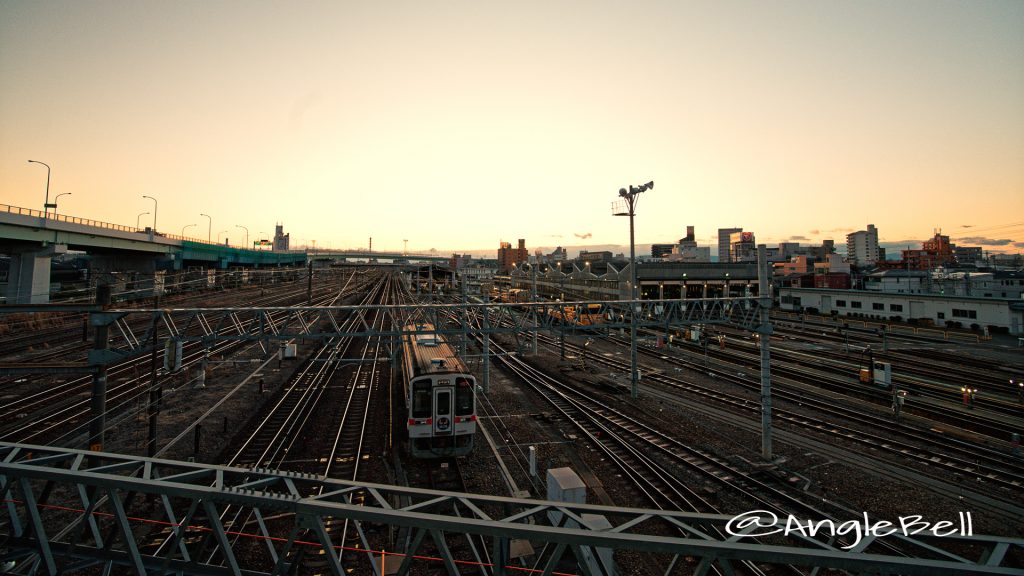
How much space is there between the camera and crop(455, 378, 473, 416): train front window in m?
14.8

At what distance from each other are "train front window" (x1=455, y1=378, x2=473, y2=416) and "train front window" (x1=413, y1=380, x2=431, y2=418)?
966 millimetres

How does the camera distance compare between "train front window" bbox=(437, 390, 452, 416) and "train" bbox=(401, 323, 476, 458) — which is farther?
"train front window" bbox=(437, 390, 452, 416)

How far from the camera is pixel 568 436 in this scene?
57.6 ft

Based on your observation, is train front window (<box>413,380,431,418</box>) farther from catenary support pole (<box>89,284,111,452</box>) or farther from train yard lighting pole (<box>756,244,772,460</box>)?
train yard lighting pole (<box>756,244,772,460</box>)

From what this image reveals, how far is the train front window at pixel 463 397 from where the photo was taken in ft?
48.5

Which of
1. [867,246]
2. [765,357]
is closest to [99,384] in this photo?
[765,357]

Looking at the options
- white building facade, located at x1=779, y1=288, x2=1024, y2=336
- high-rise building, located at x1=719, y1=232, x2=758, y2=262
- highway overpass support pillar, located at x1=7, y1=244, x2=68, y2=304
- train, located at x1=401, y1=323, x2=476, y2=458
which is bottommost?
train, located at x1=401, y1=323, x2=476, y2=458

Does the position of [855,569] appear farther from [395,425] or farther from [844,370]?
[844,370]

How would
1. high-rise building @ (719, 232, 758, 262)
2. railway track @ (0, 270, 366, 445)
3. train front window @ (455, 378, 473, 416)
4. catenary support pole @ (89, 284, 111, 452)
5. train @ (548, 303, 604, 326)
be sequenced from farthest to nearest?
high-rise building @ (719, 232, 758, 262) < train @ (548, 303, 604, 326) < railway track @ (0, 270, 366, 445) < train front window @ (455, 378, 473, 416) < catenary support pole @ (89, 284, 111, 452)

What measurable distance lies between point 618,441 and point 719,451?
3.71 m

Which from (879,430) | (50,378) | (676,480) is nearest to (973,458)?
(879,430)

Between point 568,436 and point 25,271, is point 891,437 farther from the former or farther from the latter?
point 25,271

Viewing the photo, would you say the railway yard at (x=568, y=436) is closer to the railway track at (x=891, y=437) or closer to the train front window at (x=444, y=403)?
the railway track at (x=891, y=437)

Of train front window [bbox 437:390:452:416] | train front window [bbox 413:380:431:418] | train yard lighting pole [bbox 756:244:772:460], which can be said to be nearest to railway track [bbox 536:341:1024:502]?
train yard lighting pole [bbox 756:244:772:460]
